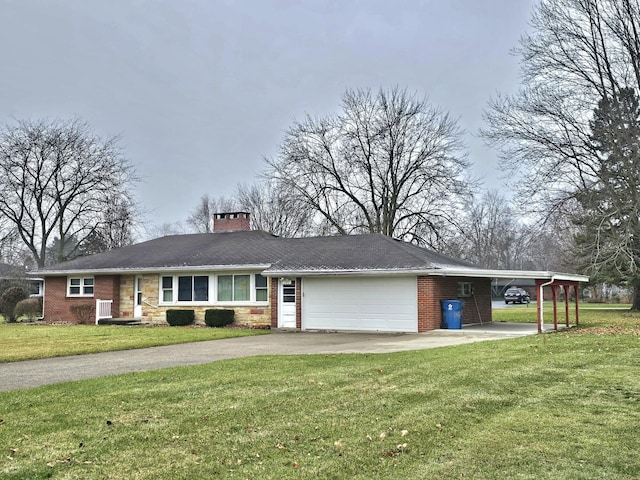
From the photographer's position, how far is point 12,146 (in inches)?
1460

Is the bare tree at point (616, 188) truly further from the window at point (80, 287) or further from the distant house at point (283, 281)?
the window at point (80, 287)

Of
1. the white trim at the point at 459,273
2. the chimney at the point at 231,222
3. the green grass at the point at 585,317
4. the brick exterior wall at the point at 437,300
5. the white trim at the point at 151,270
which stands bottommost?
the green grass at the point at 585,317

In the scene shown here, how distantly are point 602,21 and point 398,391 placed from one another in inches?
933

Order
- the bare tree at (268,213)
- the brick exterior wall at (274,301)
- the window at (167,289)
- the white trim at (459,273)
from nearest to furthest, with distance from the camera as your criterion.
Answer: the white trim at (459,273) → the brick exterior wall at (274,301) → the window at (167,289) → the bare tree at (268,213)

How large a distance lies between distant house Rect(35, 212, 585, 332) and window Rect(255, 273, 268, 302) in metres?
0.04

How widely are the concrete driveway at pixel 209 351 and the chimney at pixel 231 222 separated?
1152 cm

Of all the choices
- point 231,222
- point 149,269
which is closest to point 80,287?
point 149,269

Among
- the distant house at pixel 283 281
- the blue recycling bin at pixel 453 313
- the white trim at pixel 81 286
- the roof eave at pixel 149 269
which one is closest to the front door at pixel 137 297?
the distant house at pixel 283 281

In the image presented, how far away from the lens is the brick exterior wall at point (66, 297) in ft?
86.6

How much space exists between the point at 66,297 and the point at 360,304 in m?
15.3

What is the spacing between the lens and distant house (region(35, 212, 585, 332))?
2019cm

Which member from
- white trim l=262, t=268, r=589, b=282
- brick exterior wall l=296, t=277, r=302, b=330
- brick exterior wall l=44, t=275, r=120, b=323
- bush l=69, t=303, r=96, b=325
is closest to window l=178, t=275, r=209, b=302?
brick exterior wall l=44, t=275, r=120, b=323

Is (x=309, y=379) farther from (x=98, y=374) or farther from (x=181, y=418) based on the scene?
(x=98, y=374)

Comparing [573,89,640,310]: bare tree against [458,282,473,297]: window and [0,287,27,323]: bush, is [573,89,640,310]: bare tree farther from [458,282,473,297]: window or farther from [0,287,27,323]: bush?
[0,287,27,323]: bush
